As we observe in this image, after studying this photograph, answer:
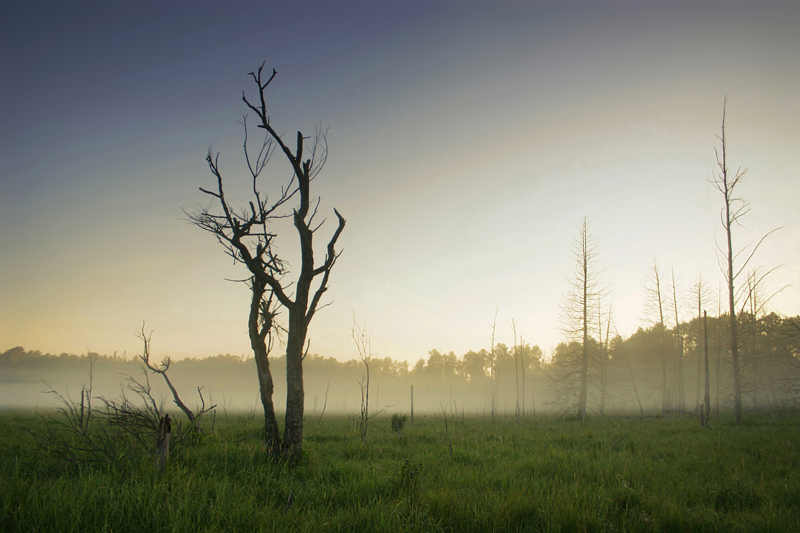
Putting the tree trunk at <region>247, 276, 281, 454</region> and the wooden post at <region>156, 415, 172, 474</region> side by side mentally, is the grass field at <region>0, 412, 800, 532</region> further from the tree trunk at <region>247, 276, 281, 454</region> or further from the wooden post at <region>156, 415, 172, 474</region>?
the tree trunk at <region>247, 276, 281, 454</region>

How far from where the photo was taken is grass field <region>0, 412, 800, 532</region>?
11.7 feet

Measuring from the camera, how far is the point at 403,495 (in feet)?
15.3

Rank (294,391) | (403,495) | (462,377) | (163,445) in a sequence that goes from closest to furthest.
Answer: (403,495) → (163,445) → (294,391) → (462,377)

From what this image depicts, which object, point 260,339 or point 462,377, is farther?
point 462,377

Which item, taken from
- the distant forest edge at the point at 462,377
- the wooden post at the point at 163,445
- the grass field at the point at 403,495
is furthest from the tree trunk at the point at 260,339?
the distant forest edge at the point at 462,377

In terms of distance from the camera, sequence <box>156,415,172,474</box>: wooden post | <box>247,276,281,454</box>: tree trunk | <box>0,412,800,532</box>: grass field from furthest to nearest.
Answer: <box>247,276,281,454</box>: tree trunk, <box>156,415,172,474</box>: wooden post, <box>0,412,800,532</box>: grass field

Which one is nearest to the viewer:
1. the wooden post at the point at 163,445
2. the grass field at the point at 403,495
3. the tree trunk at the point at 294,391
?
the grass field at the point at 403,495

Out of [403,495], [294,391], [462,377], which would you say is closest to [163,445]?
[294,391]

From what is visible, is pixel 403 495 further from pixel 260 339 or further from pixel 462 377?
pixel 462 377

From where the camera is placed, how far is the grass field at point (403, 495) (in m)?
3.58

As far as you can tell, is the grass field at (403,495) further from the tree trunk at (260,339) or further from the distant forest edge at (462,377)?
the distant forest edge at (462,377)

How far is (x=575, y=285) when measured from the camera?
2656 cm

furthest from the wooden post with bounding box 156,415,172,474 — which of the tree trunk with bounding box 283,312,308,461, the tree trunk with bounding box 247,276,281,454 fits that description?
the tree trunk with bounding box 247,276,281,454

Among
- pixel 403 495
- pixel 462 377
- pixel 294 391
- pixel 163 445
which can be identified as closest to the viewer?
pixel 403 495
